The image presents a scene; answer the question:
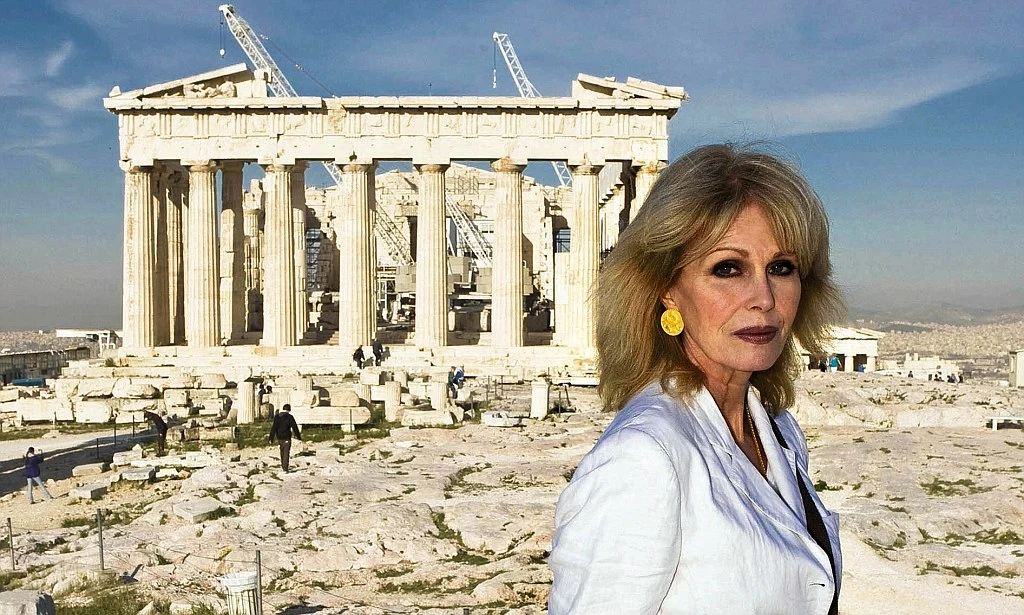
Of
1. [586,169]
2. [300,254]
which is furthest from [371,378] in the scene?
[300,254]

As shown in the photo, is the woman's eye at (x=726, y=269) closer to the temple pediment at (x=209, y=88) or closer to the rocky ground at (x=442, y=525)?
the rocky ground at (x=442, y=525)

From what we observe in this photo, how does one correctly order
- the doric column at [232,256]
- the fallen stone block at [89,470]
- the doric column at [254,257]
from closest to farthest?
the fallen stone block at [89,470]
the doric column at [232,256]
the doric column at [254,257]

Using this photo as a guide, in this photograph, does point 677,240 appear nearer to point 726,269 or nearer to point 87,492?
point 726,269

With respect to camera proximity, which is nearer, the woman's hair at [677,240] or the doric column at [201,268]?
the woman's hair at [677,240]

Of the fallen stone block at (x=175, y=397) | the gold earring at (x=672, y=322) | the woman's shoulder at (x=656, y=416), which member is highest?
the gold earring at (x=672, y=322)

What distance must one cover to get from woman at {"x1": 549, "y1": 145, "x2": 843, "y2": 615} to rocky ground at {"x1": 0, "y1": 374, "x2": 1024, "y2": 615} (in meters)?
7.35

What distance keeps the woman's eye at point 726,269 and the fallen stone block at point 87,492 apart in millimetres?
16494

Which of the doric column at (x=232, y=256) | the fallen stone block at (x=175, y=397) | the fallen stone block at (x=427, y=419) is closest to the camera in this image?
the fallen stone block at (x=427, y=419)

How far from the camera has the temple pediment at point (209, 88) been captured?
118 feet

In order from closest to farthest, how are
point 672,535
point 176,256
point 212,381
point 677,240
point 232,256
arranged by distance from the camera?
point 672,535 → point 677,240 → point 212,381 → point 176,256 → point 232,256

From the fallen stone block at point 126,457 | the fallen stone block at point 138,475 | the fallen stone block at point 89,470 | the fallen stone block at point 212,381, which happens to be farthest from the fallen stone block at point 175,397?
the fallen stone block at point 138,475

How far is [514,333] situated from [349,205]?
7.78 metres

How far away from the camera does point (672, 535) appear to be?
2.10 m

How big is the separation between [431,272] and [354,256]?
2975 millimetres
